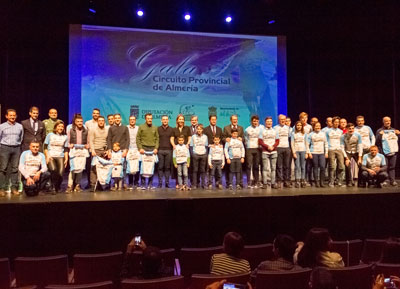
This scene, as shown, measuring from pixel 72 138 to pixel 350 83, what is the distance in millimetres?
9464

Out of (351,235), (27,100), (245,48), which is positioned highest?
(245,48)

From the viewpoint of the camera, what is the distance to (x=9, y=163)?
691cm

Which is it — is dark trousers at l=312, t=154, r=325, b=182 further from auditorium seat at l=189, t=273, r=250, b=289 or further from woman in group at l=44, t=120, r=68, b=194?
auditorium seat at l=189, t=273, r=250, b=289

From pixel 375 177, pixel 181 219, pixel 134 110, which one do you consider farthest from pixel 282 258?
pixel 134 110

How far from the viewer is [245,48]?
1112 cm

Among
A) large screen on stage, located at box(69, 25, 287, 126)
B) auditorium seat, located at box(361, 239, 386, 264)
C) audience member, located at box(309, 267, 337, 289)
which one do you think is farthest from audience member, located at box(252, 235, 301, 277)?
large screen on stage, located at box(69, 25, 287, 126)

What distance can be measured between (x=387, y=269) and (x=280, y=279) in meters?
1.00

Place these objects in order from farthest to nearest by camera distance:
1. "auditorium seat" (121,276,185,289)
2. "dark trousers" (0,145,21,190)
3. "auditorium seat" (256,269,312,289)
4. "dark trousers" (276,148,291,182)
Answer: "dark trousers" (276,148,291,182), "dark trousers" (0,145,21,190), "auditorium seat" (256,269,312,289), "auditorium seat" (121,276,185,289)

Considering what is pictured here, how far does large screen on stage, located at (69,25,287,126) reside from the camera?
10.1 m

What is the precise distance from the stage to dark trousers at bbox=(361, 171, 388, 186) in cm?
115

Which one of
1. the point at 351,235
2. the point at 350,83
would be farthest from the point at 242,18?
the point at 351,235

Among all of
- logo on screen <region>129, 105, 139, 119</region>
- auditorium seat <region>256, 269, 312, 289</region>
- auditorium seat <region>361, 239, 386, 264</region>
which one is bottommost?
auditorium seat <region>361, 239, 386, 264</region>

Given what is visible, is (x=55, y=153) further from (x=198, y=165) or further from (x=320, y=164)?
(x=320, y=164)

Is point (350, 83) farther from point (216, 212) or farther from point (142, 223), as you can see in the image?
point (142, 223)
